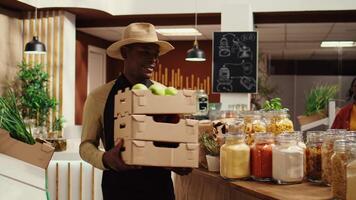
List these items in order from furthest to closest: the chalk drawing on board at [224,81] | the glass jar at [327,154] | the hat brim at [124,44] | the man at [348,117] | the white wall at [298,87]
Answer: the white wall at [298,87]
the chalk drawing on board at [224,81]
the man at [348,117]
the hat brim at [124,44]
the glass jar at [327,154]

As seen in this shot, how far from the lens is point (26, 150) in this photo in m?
2.53

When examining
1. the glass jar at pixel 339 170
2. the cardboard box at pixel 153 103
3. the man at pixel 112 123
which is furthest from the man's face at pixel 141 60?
the glass jar at pixel 339 170

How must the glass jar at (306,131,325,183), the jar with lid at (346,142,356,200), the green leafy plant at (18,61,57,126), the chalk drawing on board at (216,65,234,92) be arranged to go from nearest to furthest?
the jar with lid at (346,142,356,200), the glass jar at (306,131,325,183), the chalk drawing on board at (216,65,234,92), the green leafy plant at (18,61,57,126)

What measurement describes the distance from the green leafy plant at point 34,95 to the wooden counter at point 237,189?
5056 millimetres

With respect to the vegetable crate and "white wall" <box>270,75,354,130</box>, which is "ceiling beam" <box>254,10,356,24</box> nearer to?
"white wall" <box>270,75,354,130</box>

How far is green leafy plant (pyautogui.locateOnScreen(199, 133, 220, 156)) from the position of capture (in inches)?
101

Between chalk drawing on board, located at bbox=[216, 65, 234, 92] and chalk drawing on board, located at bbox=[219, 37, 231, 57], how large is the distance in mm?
181

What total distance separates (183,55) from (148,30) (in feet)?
27.5

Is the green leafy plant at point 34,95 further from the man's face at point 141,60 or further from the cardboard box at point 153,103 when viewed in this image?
the cardboard box at point 153,103

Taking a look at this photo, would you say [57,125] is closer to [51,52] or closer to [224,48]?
[51,52]

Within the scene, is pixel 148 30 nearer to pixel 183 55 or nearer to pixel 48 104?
pixel 48 104

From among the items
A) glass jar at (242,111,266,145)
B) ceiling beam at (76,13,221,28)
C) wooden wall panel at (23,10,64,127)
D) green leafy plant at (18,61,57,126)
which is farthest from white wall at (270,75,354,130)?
glass jar at (242,111,266,145)

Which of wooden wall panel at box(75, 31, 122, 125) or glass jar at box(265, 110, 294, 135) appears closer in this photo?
glass jar at box(265, 110, 294, 135)

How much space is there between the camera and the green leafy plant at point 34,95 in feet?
25.2
